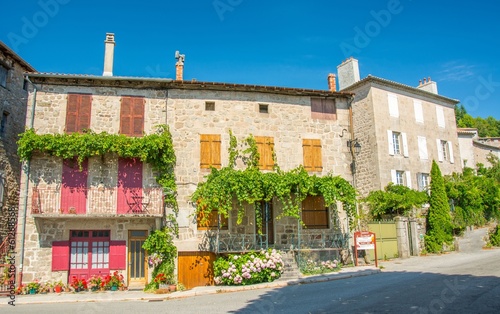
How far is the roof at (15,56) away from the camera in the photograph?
16.0 metres

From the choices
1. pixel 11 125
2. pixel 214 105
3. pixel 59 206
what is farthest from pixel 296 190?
pixel 11 125

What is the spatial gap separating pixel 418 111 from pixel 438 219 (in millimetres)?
6796

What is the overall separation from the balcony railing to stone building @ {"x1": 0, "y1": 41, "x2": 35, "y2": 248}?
10.5 ft

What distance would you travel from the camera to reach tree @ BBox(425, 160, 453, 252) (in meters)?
18.5

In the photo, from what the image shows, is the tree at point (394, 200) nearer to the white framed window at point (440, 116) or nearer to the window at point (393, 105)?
the window at point (393, 105)

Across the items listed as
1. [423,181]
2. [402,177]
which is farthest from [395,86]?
[423,181]

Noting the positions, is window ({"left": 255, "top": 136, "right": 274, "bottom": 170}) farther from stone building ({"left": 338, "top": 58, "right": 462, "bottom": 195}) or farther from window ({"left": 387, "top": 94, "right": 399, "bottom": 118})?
window ({"left": 387, "top": 94, "right": 399, "bottom": 118})

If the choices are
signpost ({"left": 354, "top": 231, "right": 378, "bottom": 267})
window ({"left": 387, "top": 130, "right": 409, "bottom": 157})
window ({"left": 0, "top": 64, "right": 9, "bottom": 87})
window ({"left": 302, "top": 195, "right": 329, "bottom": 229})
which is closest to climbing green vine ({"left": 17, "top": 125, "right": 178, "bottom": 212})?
window ({"left": 0, "top": 64, "right": 9, "bottom": 87})

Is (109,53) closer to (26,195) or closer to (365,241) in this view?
(26,195)

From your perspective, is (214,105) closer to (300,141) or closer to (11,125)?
(300,141)

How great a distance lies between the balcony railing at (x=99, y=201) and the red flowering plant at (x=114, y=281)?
2286 mm

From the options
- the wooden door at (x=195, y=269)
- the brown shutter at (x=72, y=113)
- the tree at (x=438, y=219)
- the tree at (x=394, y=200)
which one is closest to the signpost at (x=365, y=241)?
the tree at (x=394, y=200)

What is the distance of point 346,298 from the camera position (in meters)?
9.30

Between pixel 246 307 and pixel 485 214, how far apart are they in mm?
18384
